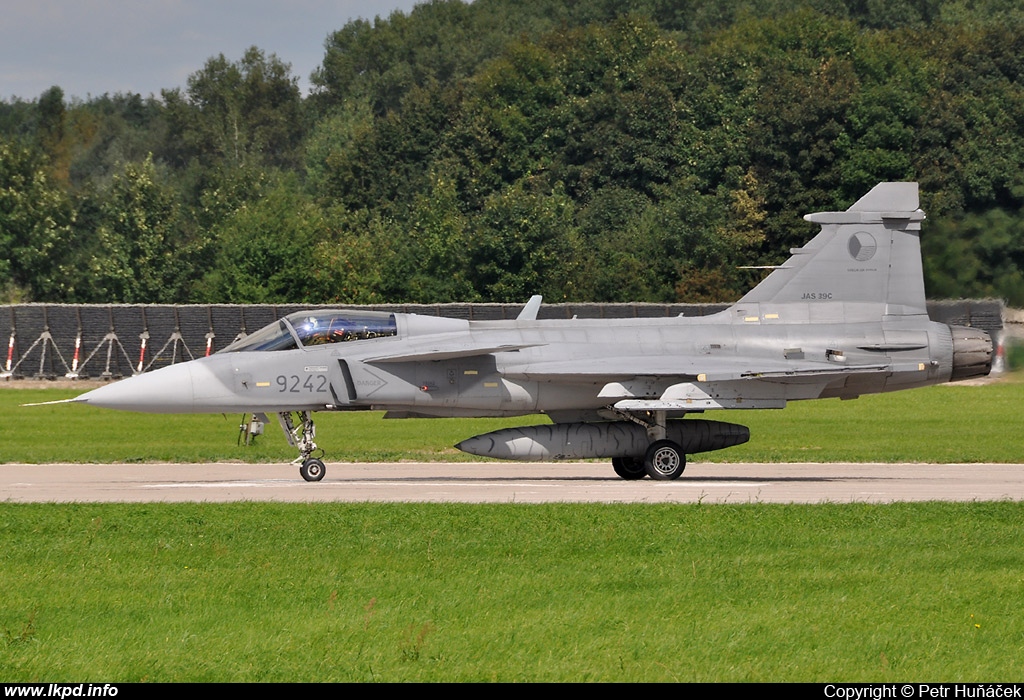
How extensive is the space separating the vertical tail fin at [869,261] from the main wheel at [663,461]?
284 cm

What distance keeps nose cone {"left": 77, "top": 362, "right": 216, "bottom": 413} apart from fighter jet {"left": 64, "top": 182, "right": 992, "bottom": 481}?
0.07ft

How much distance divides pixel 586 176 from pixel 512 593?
61.0 meters

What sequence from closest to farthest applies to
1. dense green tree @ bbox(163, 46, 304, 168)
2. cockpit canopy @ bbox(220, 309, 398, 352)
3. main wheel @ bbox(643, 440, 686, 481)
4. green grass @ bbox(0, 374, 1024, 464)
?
cockpit canopy @ bbox(220, 309, 398, 352) < main wheel @ bbox(643, 440, 686, 481) < green grass @ bbox(0, 374, 1024, 464) < dense green tree @ bbox(163, 46, 304, 168)

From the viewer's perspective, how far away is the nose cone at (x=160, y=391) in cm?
1792

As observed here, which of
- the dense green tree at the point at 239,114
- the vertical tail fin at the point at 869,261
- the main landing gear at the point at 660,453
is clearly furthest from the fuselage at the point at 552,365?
the dense green tree at the point at 239,114

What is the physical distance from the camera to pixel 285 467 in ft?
70.6

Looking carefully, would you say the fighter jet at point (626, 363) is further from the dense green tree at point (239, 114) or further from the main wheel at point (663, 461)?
the dense green tree at point (239, 114)

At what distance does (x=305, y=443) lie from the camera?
62.3ft

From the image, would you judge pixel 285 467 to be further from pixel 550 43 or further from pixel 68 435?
pixel 550 43

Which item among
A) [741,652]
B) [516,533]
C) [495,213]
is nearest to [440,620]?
[741,652]

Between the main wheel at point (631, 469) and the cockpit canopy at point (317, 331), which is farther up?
the cockpit canopy at point (317, 331)

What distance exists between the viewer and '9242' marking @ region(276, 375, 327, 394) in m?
18.5

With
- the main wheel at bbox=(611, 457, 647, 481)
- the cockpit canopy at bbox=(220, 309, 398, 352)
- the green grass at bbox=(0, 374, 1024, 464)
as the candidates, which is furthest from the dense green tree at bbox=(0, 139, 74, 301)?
the main wheel at bbox=(611, 457, 647, 481)

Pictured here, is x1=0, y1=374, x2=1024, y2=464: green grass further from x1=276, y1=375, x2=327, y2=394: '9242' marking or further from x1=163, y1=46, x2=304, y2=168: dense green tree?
x1=163, y1=46, x2=304, y2=168: dense green tree
